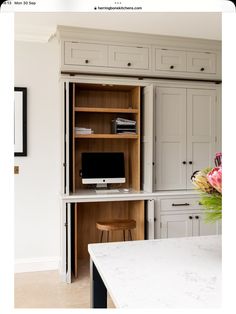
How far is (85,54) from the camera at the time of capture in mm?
3041

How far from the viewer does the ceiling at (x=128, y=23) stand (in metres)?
2.75

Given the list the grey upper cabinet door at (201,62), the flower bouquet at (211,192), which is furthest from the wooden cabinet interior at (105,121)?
the flower bouquet at (211,192)

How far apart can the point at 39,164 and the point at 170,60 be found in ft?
5.61

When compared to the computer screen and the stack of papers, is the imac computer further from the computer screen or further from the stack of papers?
the stack of papers

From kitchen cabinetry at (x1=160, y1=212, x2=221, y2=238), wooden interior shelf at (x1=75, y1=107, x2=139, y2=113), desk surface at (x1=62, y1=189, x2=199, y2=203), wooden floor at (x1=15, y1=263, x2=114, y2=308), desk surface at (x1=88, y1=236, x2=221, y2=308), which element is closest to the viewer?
desk surface at (x1=88, y1=236, x2=221, y2=308)

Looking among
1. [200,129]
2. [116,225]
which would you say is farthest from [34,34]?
[116,225]

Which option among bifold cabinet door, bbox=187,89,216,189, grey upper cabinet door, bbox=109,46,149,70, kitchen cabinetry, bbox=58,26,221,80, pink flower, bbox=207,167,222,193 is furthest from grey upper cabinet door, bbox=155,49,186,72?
pink flower, bbox=207,167,222,193

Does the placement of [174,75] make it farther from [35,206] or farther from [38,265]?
[38,265]

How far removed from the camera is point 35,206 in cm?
334

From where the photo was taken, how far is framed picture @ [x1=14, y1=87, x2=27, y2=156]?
325cm

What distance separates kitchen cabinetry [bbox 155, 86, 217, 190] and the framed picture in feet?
4.40

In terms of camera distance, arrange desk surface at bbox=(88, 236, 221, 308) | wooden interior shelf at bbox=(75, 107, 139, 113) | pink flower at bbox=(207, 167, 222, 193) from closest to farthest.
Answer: desk surface at bbox=(88, 236, 221, 308) → pink flower at bbox=(207, 167, 222, 193) → wooden interior shelf at bbox=(75, 107, 139, 113)

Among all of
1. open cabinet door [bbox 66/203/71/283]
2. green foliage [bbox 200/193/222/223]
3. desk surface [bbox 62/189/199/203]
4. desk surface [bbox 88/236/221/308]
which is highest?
green foliage [bbox 200/193/222/223]
